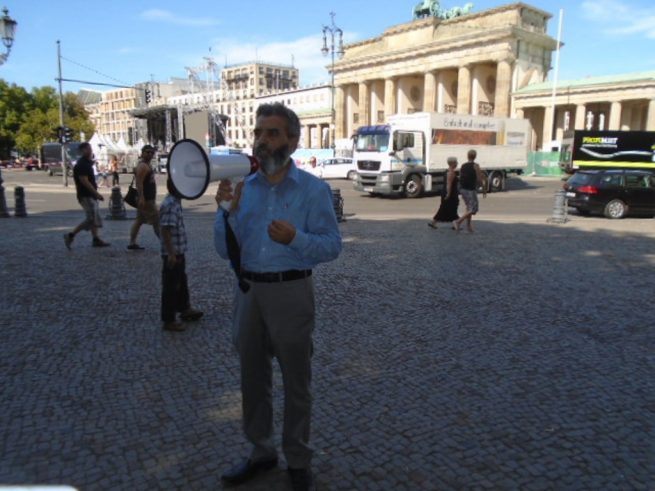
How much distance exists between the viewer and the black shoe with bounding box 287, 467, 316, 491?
2723mm

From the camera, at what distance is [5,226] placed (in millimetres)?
13133

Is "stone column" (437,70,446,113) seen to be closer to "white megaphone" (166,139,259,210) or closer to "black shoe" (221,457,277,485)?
"white megaphone" (166,139,259,210)

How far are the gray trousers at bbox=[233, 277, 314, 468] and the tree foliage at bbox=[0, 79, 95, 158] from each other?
2943 inches

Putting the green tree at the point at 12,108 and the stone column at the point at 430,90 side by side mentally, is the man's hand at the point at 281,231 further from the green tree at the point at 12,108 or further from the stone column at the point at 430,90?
the green tree at the point at 12,108

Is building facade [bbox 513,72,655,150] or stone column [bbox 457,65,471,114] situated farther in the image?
stone column [bbox 457,65,471,114]

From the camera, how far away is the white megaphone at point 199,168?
8.14 ft

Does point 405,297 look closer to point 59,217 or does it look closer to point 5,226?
point 5,226

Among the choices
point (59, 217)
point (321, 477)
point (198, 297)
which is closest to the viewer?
point (321, 477)

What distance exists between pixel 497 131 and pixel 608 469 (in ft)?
95.4

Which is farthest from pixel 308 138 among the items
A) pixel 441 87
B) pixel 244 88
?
pixel 244 88

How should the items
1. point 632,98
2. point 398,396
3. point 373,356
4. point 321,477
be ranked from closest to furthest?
A: point 321,477, point 398,396, point 373,356, point 632,98

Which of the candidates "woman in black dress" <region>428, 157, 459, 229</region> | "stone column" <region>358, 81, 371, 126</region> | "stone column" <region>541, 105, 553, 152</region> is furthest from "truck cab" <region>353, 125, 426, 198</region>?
"stone column" <region>358, 81, 371, 126</region>

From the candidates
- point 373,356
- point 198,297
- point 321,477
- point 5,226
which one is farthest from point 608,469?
point 5,226

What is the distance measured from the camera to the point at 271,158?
256 centimetres
